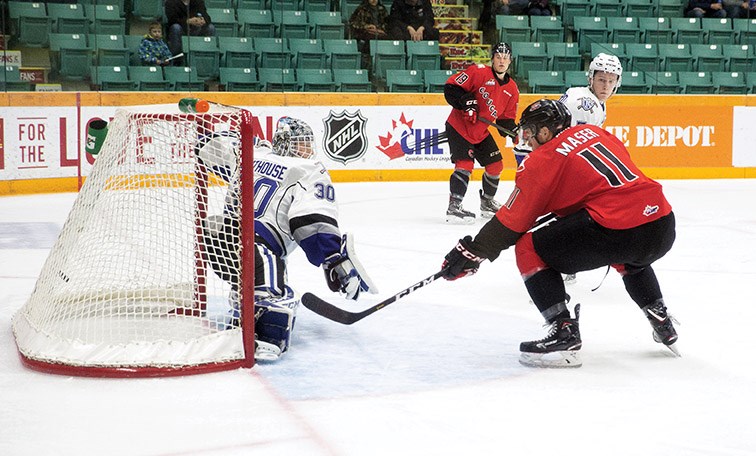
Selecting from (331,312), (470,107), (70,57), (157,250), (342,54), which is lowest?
(331,312)

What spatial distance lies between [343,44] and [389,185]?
4.82 ft

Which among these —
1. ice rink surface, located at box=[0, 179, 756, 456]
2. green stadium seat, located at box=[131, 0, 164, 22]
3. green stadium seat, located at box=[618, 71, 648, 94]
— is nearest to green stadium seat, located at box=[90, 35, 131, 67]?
green stadium seat, located at box=[131, 0, 164, 22]

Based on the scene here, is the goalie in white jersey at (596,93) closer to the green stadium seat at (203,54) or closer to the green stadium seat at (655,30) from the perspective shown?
the green stadium seat at (203,54)

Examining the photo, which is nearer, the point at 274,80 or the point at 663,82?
the point at 274,80

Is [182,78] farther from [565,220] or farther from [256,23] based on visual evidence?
[565,220]

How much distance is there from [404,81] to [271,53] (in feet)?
4.35

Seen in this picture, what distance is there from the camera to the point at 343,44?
9.61 m

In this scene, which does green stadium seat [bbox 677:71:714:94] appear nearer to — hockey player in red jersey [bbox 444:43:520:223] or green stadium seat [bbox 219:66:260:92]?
hockey player in red jersey [bbox 444:43:520:223]

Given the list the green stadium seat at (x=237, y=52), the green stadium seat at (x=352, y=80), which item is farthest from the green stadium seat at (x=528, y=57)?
the green stadium seat at (x=237, y=52)

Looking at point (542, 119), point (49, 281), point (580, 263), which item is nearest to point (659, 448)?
point (580, 263)

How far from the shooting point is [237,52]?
9109 millimetres

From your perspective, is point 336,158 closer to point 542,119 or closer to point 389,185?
point 389,185

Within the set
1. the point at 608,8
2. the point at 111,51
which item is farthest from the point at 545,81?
the point at 111,51

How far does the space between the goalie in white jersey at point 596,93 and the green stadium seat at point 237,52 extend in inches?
198
